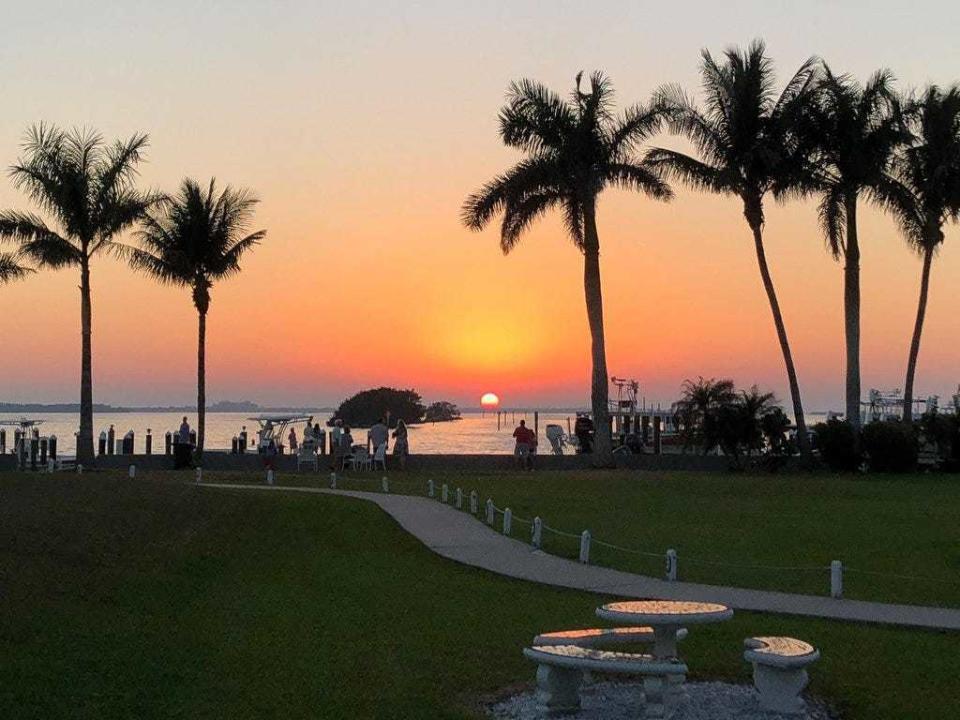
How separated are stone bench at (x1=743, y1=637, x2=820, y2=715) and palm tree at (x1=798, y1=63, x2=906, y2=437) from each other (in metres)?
35.5

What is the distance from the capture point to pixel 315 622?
13344mm

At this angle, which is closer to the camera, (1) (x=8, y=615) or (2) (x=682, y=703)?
(2) (x=682, y=703)

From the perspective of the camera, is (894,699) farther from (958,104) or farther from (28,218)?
(958,104)

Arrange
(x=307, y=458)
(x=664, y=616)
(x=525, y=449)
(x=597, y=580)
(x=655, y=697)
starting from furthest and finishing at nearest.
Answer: (x=525, y=449)
(x=307, y=458)
(x=597, y=580)
(x=664, y=616)
(x=655, y=697)

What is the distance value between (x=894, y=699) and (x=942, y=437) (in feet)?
113

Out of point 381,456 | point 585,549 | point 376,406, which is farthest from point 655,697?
point 376,406

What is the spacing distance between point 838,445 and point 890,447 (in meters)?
1.60

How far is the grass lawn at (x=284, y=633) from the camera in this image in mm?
10016

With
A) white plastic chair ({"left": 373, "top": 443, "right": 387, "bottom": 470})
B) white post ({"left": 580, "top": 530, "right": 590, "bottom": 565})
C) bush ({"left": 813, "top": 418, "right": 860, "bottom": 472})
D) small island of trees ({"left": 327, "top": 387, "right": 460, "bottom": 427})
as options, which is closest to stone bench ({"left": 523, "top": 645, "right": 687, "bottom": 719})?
white post ({"left": 580, "top": 530, "right": 590, "bottom": 565})

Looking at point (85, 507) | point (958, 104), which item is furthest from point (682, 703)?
point (958, 104)

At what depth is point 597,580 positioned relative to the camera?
16.5 m

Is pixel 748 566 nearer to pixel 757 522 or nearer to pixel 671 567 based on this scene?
pixel 671 567

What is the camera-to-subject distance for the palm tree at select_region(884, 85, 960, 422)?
4581cm

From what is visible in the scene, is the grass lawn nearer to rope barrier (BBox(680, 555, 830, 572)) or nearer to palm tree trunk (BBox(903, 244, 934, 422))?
rope barrier (BBox(680, 555, 830, 572))
